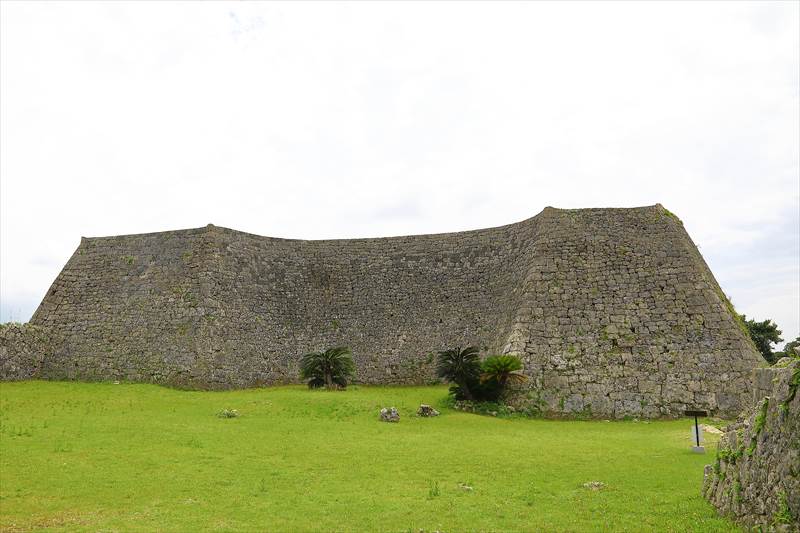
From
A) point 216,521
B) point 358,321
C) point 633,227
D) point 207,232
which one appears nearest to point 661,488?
point 216,521

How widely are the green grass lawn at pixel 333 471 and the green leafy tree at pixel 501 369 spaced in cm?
190

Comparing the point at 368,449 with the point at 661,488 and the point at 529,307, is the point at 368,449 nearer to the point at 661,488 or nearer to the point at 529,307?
the point at 661,488

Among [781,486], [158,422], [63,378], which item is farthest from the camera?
[63,378]

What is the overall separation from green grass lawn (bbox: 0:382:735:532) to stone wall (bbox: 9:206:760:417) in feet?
9.03

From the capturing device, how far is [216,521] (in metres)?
8.16

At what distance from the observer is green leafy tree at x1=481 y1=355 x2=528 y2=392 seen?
20.4 metres

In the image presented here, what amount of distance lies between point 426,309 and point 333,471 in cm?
1748

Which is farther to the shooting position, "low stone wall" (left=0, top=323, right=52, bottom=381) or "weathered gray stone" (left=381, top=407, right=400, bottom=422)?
"low stone wall" (left=0, top=323, right=52, bottom=381)

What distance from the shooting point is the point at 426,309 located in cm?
2847

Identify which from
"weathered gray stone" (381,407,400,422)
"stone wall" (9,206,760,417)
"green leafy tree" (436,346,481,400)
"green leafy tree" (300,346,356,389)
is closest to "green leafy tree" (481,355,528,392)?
"green leafy tree" (436,346,481,400)

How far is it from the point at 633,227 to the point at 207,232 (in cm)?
2206

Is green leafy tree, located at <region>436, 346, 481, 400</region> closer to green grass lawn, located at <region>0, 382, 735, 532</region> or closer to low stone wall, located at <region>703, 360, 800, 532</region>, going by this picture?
green grass lawn, located at <region>0, 382, 735, 532</region>

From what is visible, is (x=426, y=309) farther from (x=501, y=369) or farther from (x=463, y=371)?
(x=501, y=369)

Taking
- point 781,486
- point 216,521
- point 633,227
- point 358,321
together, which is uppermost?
point 633,227
